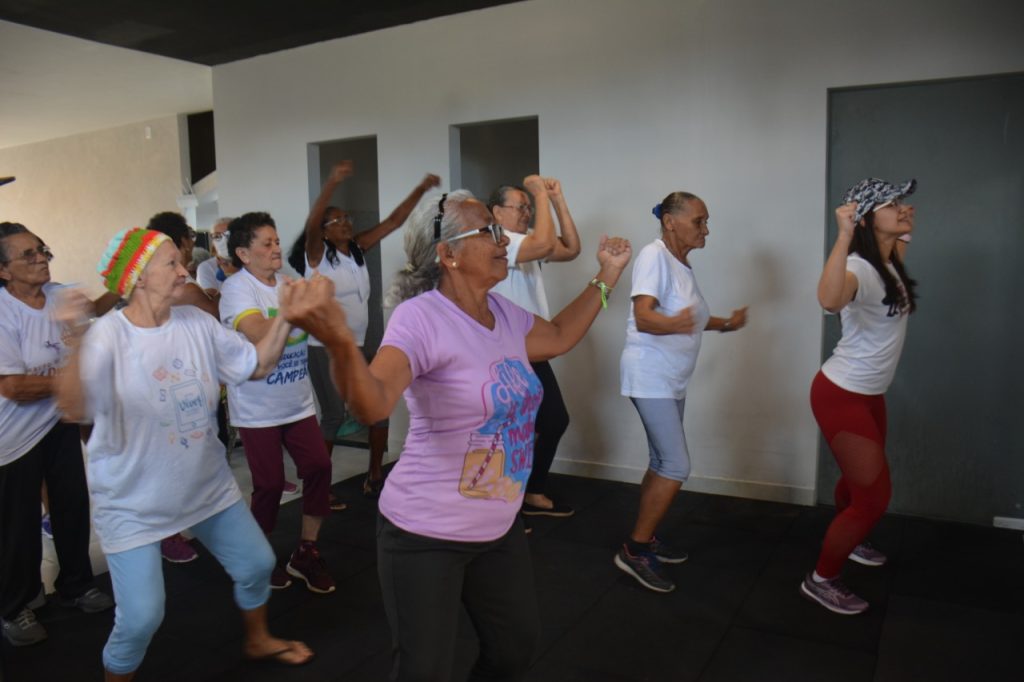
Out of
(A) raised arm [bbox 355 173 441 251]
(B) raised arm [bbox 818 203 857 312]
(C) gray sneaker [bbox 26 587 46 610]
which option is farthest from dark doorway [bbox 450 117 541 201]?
(C) gray sneaker [bbox 26 587 46 610]

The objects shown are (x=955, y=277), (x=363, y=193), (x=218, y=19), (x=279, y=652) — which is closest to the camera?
(x=279, y=652)

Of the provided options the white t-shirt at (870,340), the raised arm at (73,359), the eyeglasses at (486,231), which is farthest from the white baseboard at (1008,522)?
the raised arm at (73,359)

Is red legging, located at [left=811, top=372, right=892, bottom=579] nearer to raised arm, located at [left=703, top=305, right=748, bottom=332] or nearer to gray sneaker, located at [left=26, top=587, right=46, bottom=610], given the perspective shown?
raised arm, located at [left=703, top=305, right=748, bottom=332]

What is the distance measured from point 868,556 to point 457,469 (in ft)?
8.37

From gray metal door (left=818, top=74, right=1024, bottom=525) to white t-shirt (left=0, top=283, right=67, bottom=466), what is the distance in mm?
3777

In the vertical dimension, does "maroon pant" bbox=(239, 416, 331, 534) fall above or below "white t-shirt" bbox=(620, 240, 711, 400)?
below

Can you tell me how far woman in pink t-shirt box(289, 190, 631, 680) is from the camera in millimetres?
1766

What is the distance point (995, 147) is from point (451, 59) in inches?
127

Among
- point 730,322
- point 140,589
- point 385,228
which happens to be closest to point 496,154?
point 385,228

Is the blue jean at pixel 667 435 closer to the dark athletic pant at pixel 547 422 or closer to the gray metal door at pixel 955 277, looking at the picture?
the dark athletic pant at pixel 547 422

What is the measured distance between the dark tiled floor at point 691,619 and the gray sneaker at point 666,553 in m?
0.05

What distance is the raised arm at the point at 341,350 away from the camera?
4.70ft

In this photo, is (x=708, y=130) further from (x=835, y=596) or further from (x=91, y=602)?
(x=91, y=602)

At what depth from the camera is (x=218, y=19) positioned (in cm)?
511
